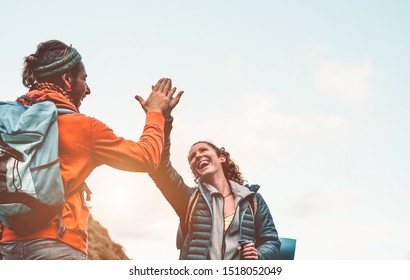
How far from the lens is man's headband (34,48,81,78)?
552cm

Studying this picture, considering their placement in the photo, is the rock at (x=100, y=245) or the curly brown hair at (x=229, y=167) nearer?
the curly brown hair at (x=229, y=167)

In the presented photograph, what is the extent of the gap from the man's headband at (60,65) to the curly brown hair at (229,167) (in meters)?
2.02

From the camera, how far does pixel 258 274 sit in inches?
245

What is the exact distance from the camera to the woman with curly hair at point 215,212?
6.30 meters

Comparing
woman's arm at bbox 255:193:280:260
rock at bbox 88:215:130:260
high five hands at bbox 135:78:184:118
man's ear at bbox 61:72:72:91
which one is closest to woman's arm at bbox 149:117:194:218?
high five hands at bbox 135:78:184:118

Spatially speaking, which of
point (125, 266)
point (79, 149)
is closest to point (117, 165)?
point (79, 149)

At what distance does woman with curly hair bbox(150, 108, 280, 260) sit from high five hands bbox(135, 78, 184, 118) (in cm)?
24

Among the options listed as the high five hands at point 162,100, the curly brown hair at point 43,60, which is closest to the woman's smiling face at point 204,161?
the high five hands at point 162,100

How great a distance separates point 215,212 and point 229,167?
77cm

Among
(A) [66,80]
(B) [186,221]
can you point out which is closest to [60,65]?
(A) [66,80]

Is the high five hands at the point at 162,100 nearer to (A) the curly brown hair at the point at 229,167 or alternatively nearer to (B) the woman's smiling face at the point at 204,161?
(B) the woman's smiling face at the point at 204,161

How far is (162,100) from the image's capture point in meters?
5.70

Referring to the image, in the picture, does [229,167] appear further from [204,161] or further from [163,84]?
[163,84]

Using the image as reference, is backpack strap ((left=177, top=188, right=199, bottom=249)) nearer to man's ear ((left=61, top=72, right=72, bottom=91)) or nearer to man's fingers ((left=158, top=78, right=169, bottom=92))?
man's fingers ((left=158, top=78, right=169, bottom=92))
